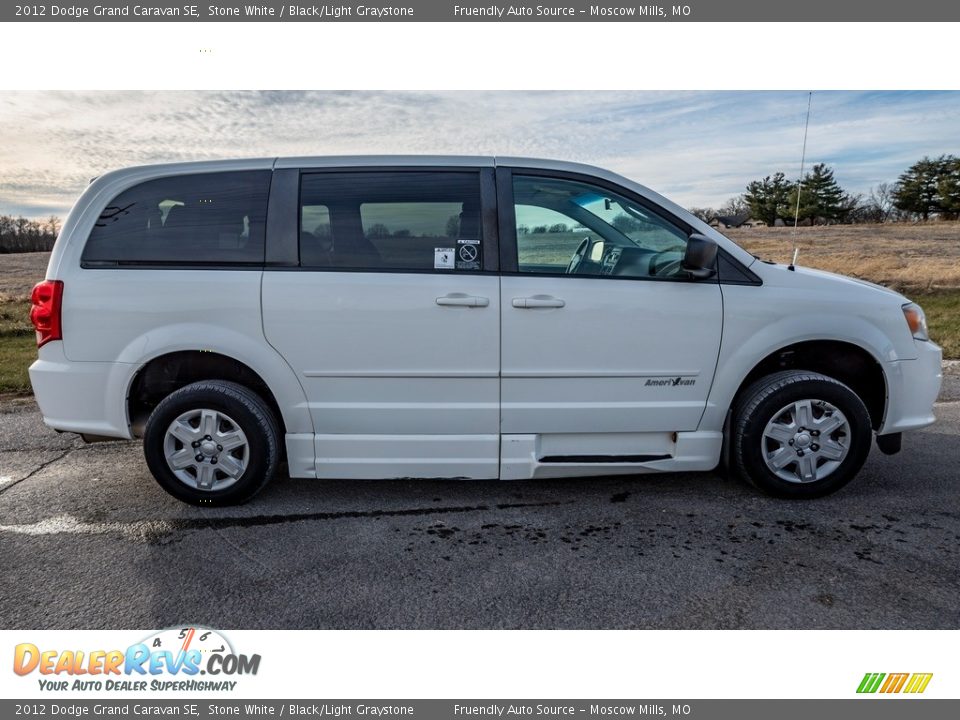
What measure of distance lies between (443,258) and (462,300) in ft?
0.88

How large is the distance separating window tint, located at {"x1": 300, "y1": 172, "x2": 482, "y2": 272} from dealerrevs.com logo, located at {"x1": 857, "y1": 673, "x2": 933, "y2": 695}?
2484 mm

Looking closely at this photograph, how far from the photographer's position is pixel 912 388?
378 cm

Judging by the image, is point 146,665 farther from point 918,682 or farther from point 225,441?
point 918,682

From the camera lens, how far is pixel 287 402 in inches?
143

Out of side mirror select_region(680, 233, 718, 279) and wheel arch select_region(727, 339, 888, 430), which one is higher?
side mirror select_region(680, 233, 718, 279)

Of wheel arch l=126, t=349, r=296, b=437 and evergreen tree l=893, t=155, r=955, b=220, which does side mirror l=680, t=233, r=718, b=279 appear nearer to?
wheel arch l=126, t=349, r=296, b=437

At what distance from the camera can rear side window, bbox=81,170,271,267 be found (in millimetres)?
3617

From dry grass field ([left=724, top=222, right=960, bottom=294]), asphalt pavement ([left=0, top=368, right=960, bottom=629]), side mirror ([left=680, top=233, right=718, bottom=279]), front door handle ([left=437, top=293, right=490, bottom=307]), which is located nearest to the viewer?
asphalt pavement ([left=0, top=368, right=960, bottom=629])

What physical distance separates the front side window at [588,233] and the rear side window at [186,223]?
147cm

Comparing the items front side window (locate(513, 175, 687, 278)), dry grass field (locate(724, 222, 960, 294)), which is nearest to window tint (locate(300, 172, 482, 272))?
front side window (locate(513, 175, 687, 278))

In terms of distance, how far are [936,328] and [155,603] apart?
34.9 ft

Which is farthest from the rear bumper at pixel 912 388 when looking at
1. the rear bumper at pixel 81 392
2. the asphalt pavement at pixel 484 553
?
the rear bumper at pixel 81 392

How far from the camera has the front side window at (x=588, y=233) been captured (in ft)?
11.9

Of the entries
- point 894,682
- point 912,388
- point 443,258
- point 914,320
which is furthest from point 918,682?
point 443,258
